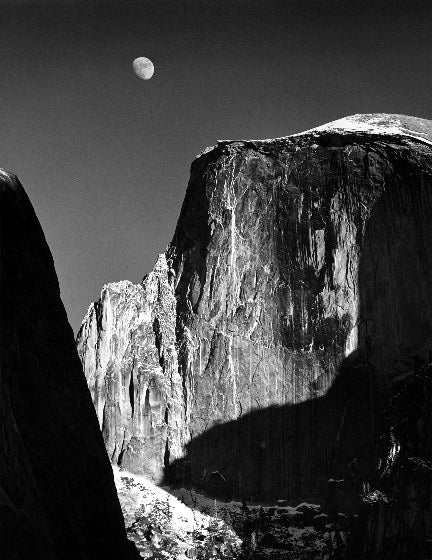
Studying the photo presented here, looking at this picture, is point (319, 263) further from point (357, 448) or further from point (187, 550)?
point (187, 550)

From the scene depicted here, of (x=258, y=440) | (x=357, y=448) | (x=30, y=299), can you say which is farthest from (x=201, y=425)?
(x=30, y=299)

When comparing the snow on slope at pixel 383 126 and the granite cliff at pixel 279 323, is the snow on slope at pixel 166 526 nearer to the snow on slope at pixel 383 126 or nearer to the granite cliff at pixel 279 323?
the granite cliff at pixel 279 323

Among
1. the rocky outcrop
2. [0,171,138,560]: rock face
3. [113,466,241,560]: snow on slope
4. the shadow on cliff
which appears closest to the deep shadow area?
the shadow on cliff

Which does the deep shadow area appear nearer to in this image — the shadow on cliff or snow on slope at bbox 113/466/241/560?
the shadow on cliff

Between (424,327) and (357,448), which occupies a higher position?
(424,327)

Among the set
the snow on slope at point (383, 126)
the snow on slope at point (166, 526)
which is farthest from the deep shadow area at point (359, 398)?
the snow on slope at point (383, 126)
